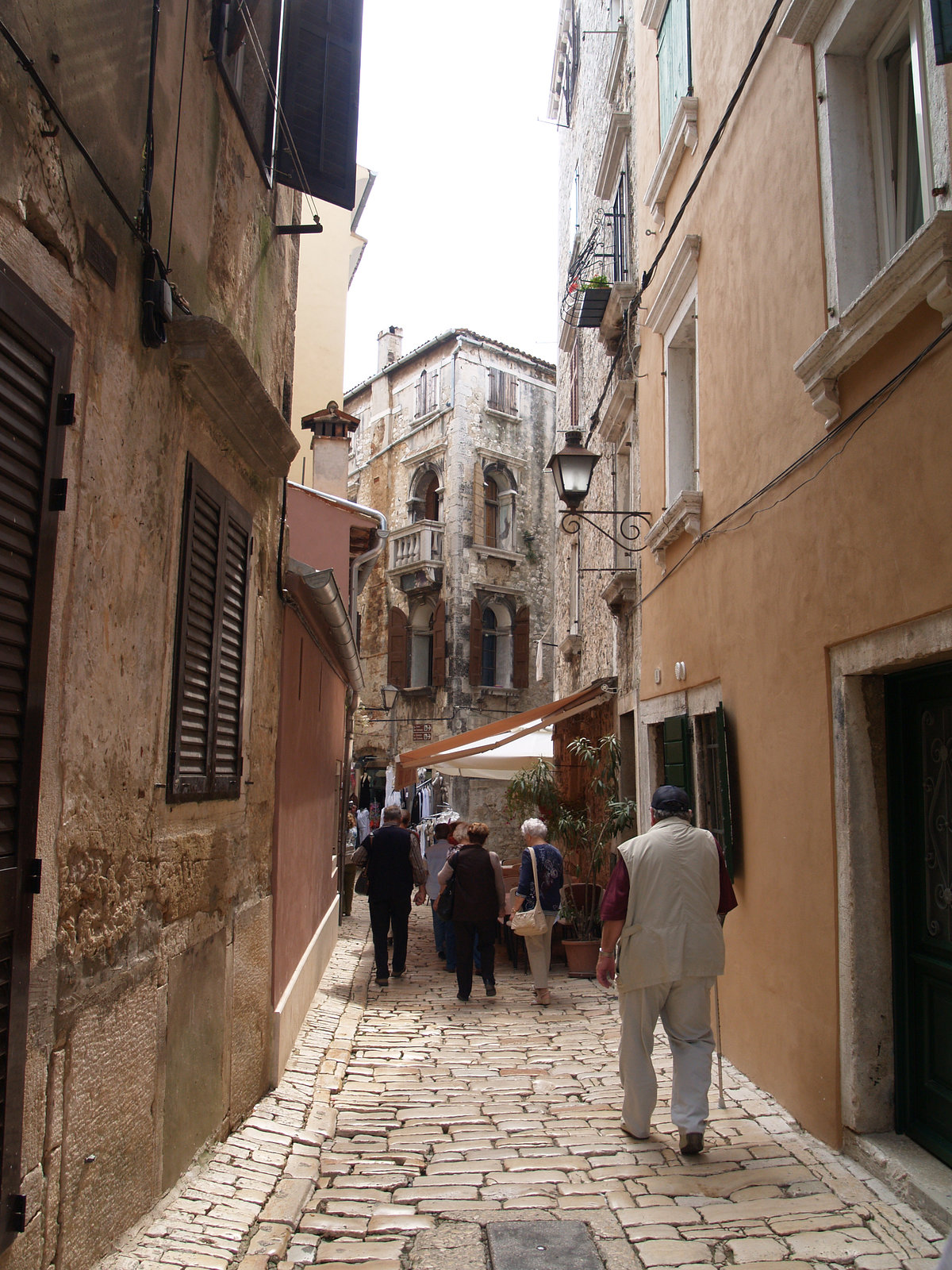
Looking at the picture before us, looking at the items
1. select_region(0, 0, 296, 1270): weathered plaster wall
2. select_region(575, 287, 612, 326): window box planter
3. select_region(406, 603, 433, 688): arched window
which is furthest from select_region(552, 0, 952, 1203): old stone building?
select_region(406, 603, 433, 688): arched window

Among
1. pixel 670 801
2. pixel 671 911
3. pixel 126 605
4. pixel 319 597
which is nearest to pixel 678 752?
pixel 670 801

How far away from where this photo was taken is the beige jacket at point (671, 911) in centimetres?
464

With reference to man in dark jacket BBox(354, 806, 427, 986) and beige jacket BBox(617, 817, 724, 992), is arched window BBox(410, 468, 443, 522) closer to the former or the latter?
man in dark jacket BBox(354, 806, 427, 986)

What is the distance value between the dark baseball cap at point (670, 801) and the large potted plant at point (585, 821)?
436 centimetres

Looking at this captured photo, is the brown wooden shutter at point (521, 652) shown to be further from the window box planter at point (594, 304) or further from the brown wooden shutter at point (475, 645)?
the window box planter at point (594, 304)

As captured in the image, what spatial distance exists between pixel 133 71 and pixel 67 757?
89.3 inches

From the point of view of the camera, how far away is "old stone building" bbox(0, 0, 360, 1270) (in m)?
2.51

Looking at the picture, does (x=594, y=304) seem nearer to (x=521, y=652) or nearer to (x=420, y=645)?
(x=521, y=652)

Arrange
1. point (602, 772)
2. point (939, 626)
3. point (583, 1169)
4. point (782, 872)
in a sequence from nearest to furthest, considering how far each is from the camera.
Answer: point (939, 626)
point (583, 1169)
point (782, 872)
point (602, 772)

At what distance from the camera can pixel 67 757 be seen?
280 centimetres

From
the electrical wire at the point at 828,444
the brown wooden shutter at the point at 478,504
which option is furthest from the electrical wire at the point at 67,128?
the brown wooden shutter at the point at 478,504

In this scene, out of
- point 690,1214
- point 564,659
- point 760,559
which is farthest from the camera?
point 564,659

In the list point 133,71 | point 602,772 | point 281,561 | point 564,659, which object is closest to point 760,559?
point 281,561

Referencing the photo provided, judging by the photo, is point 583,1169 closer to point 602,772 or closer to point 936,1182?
point 936,1182
